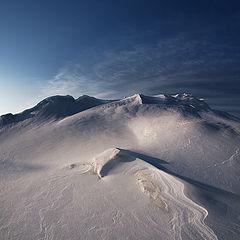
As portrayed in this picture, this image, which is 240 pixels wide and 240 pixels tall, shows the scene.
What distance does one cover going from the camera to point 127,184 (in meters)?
4.52

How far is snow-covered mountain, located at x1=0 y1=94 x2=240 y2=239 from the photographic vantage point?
132 inches

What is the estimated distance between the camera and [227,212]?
11.5 ft

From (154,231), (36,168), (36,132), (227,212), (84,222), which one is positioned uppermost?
(36,132)

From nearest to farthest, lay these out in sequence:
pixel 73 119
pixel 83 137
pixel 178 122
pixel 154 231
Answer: pixel 154 231
pixel 178 122
pixel 83 137
pixel 73 119

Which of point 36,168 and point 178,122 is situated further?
point 178,122

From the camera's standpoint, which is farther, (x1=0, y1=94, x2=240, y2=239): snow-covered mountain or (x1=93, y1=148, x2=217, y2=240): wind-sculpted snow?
(x1=0, y1=94, x2=240, y2=239): snow-covered mountain

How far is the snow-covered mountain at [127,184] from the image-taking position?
11.0 ft

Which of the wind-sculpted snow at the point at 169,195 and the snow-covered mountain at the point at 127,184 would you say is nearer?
the wind-sculpted snow at the point at 169,195

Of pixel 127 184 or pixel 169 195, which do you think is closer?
pixel 169 195

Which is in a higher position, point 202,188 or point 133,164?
point 133,164

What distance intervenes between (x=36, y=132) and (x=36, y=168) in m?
4.81

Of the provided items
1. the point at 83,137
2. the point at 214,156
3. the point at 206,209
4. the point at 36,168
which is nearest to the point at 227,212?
the point at 206,209

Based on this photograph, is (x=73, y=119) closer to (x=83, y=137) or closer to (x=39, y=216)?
(x=83, y=137)

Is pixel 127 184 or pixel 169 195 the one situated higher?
pixel 127 184
